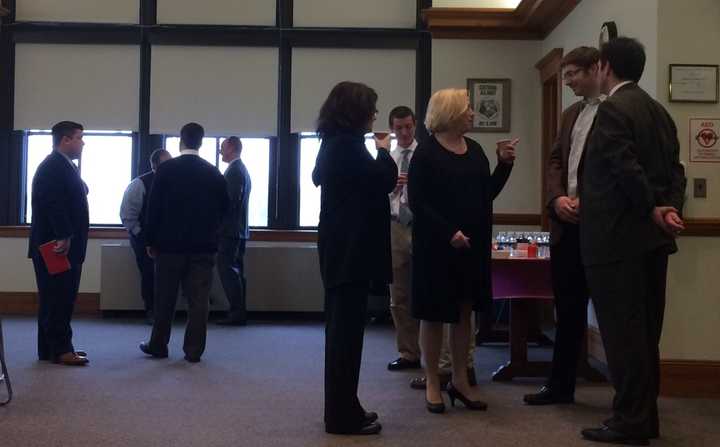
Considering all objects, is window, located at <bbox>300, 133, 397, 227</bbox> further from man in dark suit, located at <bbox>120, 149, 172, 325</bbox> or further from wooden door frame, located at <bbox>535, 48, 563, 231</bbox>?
wooden door frame, located at <bbox>535, 48, 563, 231</bbox>

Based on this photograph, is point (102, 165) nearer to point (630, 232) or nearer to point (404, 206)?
point (404, 206)

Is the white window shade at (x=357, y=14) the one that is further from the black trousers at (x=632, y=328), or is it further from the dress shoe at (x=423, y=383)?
the black trousers at (x=632, y=328)

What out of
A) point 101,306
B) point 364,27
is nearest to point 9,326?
point 101,306

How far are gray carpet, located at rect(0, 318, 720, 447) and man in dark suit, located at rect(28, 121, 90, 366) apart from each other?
181 millimetres

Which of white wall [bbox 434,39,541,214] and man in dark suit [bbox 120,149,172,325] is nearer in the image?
man in dark suit [bbox 120,149,172,325]

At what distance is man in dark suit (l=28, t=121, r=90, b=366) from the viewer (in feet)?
15.9

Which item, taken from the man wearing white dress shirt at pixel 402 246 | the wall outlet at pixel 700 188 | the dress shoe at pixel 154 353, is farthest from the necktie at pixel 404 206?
the dress shoe at pixel 154 353

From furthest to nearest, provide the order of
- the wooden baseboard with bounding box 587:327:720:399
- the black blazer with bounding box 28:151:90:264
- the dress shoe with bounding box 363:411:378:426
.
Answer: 1. the black blazer with bounding box 28:151:90:264
2. the wooden baseboard with bounding box 587:327:720:399
3. the dress shoe with bounding box 363:411:378:426

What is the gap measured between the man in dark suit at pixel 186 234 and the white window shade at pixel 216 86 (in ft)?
8.36

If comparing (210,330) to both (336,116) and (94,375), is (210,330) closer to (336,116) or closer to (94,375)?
(94,375)

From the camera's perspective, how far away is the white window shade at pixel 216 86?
7.72 meters

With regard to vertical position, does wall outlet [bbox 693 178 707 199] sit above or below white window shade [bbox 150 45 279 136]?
below

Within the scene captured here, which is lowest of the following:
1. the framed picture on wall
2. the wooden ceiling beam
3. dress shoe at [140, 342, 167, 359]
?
dress shoe at [140, 342, 167, 359]

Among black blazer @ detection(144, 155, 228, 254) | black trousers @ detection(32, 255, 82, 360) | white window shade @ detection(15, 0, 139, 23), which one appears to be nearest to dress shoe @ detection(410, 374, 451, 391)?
black blazer @ detection(144, 155, 228, 254)
